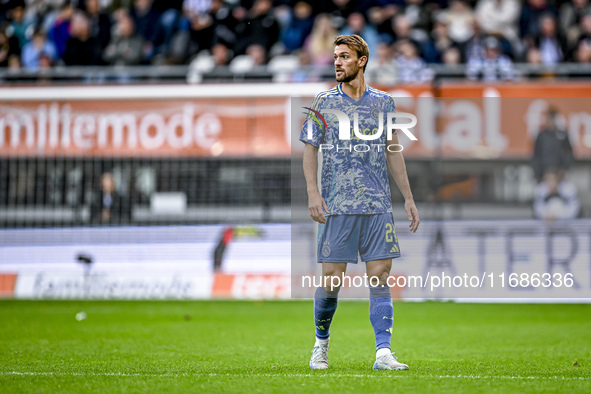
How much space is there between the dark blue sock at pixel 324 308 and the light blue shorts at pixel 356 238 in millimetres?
240

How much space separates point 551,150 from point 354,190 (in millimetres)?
7113

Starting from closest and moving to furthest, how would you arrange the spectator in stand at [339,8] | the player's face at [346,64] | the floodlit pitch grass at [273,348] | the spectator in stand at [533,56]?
the floodlit pitch grass at [273,348] → the player's face at [346,64] → the spectator in stand at [533,56] → the spectator in stand at [339,8]

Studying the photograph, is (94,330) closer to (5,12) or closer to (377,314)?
(377,314)

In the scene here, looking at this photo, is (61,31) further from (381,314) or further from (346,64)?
(381,314)

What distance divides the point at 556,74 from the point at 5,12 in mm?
9642

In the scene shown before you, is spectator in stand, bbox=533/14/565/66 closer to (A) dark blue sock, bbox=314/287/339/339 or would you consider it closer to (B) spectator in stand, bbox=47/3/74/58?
(B) spectator in stand, bbox=47/3/74/58

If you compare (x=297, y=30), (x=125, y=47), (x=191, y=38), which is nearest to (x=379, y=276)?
(x=297, y=30)

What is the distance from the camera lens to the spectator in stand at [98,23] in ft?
50.3

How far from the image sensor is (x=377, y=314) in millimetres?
5246

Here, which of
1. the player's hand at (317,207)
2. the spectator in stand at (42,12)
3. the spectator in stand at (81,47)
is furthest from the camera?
the spectator in stand at (42,12)

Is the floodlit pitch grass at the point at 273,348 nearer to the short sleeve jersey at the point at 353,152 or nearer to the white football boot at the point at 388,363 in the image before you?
the white football boot at the point at 388,363

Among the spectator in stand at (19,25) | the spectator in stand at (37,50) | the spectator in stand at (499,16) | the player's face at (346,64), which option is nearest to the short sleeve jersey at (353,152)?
the player's face at (346,64)

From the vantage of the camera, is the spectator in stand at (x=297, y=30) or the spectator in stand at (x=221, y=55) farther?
the spectator in stand at (x=297, y=30)

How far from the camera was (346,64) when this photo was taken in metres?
5.25
